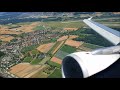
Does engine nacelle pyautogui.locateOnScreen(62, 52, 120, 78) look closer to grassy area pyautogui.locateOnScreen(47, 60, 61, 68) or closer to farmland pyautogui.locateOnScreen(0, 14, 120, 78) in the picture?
grassy area pyautogui.locateOnScreen(47, 60, 61, 68)

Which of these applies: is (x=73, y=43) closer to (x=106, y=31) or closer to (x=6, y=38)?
(x=106, y=31)

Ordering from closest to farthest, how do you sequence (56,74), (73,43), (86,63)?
1. (86,63)
2. (56,74)
3. (73,43)

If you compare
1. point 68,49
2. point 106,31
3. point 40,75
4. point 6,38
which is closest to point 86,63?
point 68,49

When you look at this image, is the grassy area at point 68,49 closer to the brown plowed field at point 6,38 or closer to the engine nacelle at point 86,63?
the engine nacelle at point 86,63

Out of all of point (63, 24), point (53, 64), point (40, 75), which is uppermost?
point (63, 24)

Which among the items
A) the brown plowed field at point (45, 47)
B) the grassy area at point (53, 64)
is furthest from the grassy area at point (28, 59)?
the grassy area at point (53, 64)
